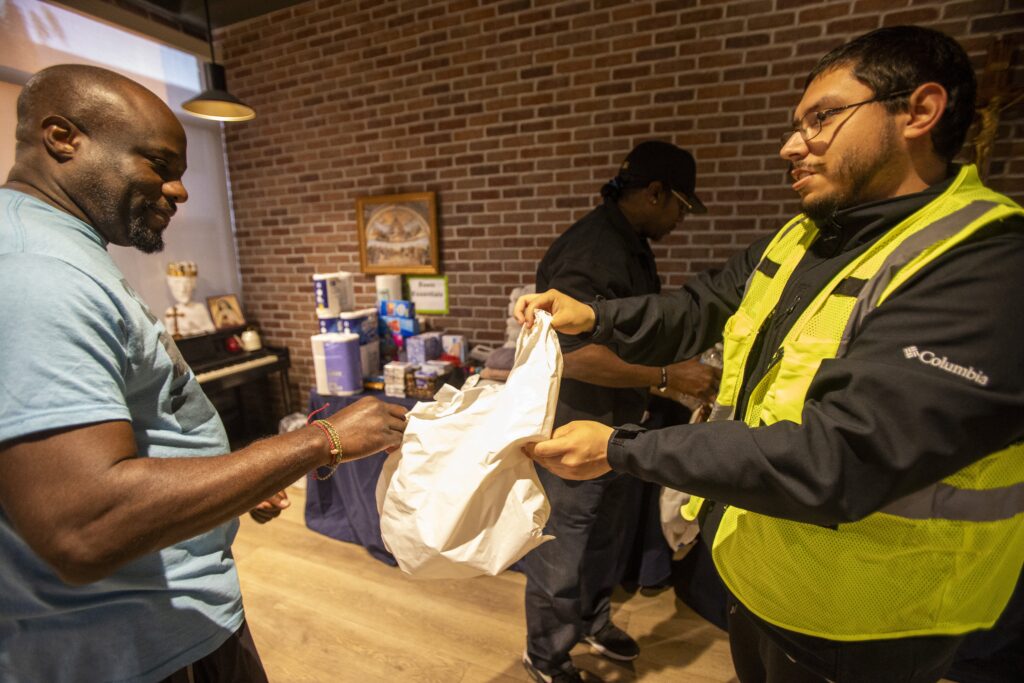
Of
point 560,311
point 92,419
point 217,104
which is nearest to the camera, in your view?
point 92,419

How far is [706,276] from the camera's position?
1.43 metres

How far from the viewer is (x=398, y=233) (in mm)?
3055

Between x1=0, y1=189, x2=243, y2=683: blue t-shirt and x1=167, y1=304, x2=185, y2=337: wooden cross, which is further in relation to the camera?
x1=167, y1=304, x2=185, y2=337: wooden cross

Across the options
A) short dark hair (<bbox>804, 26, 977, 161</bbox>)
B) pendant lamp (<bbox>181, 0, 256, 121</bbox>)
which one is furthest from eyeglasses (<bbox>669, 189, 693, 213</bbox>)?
pendant lamp (<bbox>181, 0, 256, 121</bbox>)

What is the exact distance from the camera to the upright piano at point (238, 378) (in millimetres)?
3068

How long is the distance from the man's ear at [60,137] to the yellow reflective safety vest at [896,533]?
1.32 metres

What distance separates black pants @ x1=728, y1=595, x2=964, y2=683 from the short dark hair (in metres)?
0.87

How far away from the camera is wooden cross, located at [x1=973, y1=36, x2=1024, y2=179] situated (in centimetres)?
183

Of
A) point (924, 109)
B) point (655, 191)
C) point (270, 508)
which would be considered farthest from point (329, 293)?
point (924, 109)

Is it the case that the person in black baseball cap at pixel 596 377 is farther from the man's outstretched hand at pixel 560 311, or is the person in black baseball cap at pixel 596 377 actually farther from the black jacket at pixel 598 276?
the man's outstretched hand at pixel 560 311

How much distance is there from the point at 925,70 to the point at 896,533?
78 centimetres

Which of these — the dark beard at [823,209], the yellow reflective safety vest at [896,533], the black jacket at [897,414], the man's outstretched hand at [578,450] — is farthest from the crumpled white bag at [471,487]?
the dark beard at [823,209]

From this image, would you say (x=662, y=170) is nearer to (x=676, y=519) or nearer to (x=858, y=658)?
(x=676, y=519)

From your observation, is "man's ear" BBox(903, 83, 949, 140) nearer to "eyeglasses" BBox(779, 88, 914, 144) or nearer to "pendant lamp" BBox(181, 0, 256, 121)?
"eyeglasses" BBox(779, 88, 914, 144)
